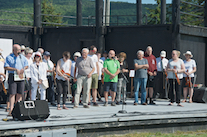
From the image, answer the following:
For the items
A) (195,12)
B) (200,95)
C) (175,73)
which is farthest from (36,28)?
(195,12)

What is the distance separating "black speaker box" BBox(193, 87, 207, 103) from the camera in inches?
476

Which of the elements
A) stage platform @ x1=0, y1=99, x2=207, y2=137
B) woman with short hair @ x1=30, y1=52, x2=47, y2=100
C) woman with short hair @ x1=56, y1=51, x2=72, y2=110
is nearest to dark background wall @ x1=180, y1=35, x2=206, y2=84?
woman with short hair @ x1=56, y1=51, x2=72, y2=110

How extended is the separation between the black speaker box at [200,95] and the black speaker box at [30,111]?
633cm

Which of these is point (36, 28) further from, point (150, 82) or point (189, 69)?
point (189, 69)

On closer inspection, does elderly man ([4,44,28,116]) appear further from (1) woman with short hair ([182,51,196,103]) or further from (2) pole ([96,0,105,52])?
(2) pole ([96,0,105,52])

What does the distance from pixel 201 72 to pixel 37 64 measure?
25.6ft

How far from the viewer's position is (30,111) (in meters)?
7.40

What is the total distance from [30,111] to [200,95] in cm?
673

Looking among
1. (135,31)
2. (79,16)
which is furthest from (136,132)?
(79,16)

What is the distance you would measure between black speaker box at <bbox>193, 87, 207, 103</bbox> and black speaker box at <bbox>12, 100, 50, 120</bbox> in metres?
6.33

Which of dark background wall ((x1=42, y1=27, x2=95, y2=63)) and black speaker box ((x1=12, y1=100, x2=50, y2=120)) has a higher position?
dark background wall ((x1=42, y1=27, x2=95, y2=63))

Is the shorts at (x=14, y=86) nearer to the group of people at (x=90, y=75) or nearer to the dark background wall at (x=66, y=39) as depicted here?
the group of people at (x=90, y=75)

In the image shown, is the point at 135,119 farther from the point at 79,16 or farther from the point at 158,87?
the point at 79,16

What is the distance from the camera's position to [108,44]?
15.1 meters
